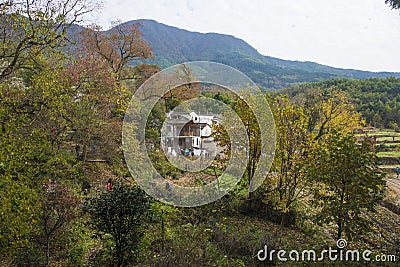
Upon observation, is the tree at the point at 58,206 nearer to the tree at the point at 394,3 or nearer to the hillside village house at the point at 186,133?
the hillside village house at the point at 186,133

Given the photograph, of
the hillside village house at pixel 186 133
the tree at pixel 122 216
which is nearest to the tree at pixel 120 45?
the hillside village house at pixel 186 133

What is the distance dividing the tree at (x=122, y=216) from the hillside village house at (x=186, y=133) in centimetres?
750

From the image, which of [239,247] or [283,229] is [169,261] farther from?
[283,229]

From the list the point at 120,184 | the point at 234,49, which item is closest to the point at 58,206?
the point at 120,184

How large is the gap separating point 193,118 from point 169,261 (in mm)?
8959

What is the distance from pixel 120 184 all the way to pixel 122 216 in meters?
2.81

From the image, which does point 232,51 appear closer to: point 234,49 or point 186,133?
point 234,49

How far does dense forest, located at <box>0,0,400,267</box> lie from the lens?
18.5 ft

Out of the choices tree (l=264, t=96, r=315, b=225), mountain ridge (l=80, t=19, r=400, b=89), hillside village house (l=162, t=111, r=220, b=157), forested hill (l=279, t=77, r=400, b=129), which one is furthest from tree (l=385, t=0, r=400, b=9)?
mountain ridge (l=80, t=19, r=400, b=89)

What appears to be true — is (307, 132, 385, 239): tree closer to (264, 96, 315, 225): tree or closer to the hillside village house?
(264, 96, 315, 225): tree

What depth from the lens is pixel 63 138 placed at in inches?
400

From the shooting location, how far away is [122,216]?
5531 mm

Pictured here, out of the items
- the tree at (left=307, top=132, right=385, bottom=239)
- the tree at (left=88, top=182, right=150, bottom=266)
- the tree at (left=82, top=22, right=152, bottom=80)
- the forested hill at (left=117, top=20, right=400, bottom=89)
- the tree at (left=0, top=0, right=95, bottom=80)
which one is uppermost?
the forested hill at (left=117, top=20, right=400, bottom=89)

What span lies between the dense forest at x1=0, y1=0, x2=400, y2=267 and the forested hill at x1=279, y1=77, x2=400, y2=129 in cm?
2599
